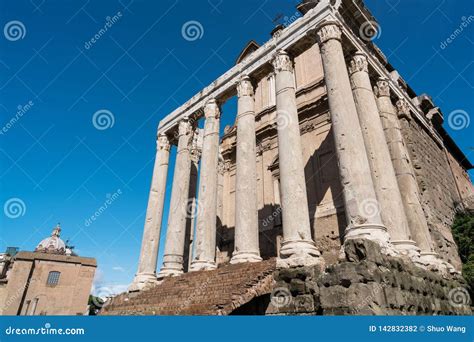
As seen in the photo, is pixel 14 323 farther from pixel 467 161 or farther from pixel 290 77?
pixel 467 161

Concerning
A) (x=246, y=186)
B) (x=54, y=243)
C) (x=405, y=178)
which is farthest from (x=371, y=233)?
(x=54, y=243)

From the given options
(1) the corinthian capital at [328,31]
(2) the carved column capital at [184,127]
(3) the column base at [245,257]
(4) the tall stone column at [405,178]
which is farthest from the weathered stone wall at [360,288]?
(2) the carved column capital at [184,127]

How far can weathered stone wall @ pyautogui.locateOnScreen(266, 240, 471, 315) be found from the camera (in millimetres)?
7211

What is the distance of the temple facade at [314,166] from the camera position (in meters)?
10.3

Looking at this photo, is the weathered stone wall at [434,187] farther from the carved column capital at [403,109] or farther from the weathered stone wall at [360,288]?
the weathered stone wall at [360,288]

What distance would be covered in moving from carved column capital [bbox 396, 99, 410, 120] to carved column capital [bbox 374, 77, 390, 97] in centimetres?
155

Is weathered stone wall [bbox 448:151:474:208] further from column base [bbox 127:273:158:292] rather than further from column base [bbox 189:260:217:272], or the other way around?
column base [bbox 127:273:158:292]

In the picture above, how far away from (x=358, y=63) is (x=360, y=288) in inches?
394

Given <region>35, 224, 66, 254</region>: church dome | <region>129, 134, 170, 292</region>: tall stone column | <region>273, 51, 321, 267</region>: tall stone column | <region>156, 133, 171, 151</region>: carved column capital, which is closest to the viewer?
<region>273, 51, 321, 267</region>: tall stone column

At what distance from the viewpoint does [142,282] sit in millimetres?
14836

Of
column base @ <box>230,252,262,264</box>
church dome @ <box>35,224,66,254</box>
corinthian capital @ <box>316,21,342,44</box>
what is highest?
church dome @ <box>35,224,66,254</box>

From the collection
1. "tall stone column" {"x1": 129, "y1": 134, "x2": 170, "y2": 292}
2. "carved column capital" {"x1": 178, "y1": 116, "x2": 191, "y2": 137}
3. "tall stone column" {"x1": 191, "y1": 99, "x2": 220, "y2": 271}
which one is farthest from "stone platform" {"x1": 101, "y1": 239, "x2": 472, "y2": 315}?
"carved column capital" {"x1": 178, "y1": 116, "x2": 191, "y2": 137}

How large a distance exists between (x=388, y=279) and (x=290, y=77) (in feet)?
28.8

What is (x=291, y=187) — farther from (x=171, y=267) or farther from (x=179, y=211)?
(x=171, y=267)
